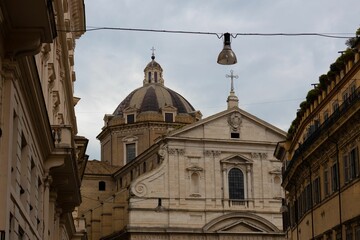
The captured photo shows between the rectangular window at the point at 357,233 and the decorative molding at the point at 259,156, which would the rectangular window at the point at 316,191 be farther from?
the decorative molding at the point at 259,156

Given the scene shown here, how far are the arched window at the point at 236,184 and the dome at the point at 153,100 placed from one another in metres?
18.2

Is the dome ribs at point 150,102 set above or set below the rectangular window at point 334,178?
above

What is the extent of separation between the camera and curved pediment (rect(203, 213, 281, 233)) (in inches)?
2522

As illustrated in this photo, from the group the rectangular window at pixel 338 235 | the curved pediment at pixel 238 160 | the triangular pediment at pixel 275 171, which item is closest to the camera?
the rectangular window at pixel 338 235

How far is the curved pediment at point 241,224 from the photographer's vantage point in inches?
2522

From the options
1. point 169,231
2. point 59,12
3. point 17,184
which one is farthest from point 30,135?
point 169,231

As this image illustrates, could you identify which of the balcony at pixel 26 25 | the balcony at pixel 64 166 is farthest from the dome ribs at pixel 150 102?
the balcony at pixel 26 25

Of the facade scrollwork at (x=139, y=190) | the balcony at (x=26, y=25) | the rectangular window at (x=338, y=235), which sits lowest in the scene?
the rectangular window at (x=338, y=235)

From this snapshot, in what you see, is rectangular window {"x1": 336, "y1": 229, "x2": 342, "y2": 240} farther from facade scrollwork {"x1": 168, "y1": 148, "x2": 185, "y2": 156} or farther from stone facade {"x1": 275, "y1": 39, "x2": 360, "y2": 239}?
facade scrollwork {"x1": 168, "y1": 148, "x2": 185, "y2": 156}

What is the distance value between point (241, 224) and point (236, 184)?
3632 millimetres

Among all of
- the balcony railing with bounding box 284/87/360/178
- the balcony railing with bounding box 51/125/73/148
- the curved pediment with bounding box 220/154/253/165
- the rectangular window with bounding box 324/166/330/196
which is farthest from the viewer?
the curved pediment with bounding box 220/154/253/165

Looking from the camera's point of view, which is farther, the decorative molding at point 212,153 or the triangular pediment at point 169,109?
the triangular pediment at point 169,109

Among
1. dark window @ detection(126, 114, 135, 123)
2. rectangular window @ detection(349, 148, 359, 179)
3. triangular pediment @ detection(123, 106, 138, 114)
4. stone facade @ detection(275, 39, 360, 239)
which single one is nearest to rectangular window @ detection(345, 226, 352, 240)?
stone facade @ detection(275, 39, 360, 239)

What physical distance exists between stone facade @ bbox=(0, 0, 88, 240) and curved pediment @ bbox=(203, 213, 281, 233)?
115 ft
